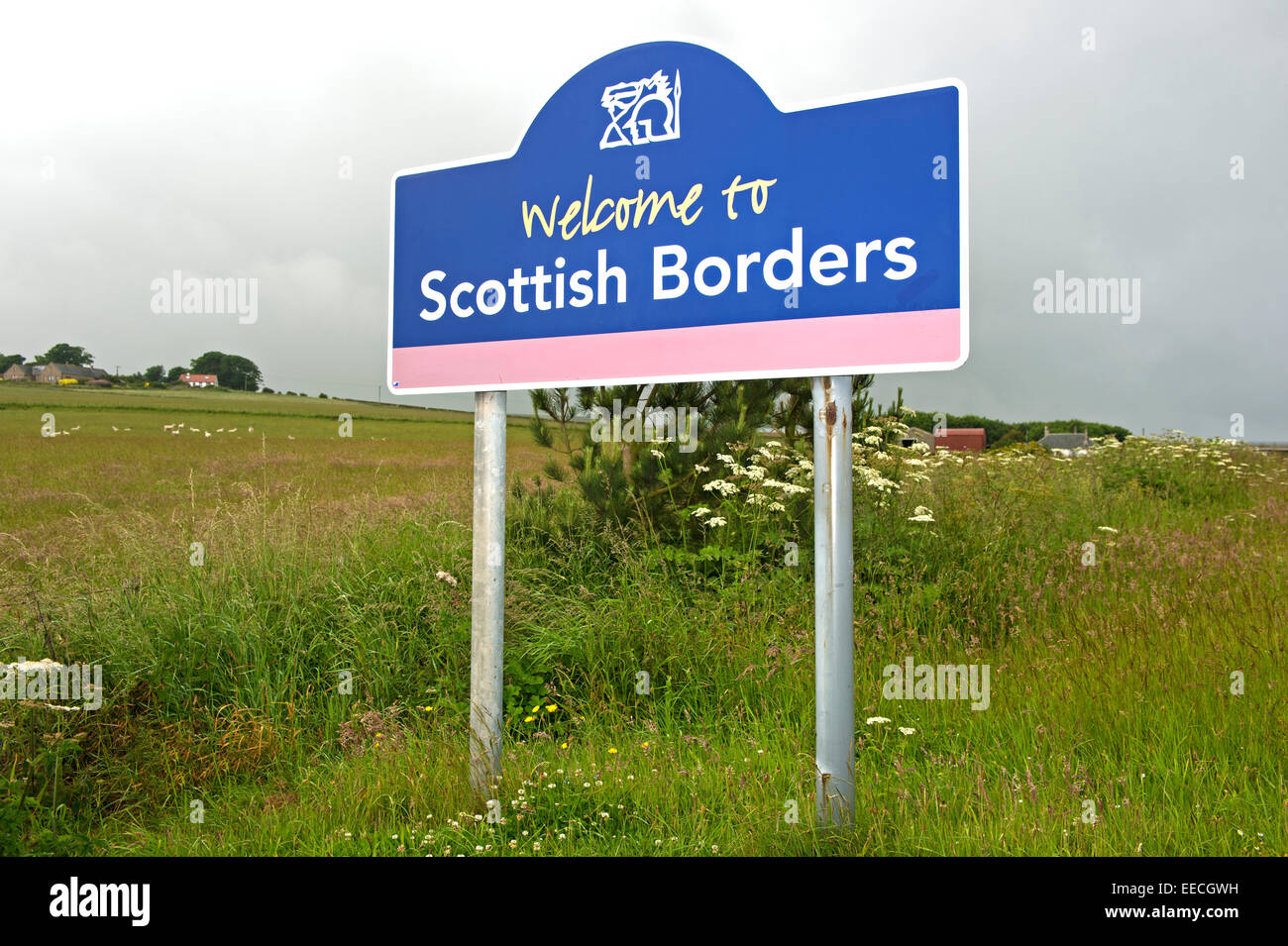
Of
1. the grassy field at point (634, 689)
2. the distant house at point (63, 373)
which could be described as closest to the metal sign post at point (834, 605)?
the grassy field at point (634, 689)

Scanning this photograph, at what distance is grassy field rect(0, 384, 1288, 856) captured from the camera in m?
2.75

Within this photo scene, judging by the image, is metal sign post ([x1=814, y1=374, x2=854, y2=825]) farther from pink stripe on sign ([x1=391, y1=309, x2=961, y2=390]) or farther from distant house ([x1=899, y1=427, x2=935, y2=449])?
distant house ([x1=899, y1=427, x2=935, y2=449])

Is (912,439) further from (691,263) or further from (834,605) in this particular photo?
(834,605)

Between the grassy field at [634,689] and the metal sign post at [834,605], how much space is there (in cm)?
16

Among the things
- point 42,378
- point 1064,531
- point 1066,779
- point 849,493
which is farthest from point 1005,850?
point 42,378

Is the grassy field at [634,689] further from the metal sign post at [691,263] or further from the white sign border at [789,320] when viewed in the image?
the white sign border at [789,320]

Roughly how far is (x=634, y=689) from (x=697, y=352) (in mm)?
2326

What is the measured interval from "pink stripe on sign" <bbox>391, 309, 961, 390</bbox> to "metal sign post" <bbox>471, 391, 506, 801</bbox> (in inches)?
7.0

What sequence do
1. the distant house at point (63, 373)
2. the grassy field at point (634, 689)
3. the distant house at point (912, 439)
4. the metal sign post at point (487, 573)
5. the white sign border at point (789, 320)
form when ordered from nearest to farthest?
the white sign border at point (789, 320)
the grassy field at point (634, 689)
the metal sign post at point (487, 573)
the distant house at point (912, 439)
the distant house at point (63, 373)

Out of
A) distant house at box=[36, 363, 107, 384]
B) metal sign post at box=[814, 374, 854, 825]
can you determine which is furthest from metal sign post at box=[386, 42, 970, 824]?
distant house at box=[36, 363, 107, 384]

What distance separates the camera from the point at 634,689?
441 centimetres

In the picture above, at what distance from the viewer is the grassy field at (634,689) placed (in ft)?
9.04

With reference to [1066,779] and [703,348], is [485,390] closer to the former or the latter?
[703,348]

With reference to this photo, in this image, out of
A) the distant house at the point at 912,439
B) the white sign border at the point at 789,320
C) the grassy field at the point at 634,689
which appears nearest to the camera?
the white sign border at the point at 789,320
